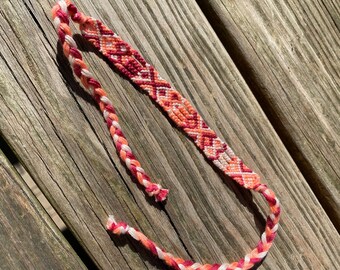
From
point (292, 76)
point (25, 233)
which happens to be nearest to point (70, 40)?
point (25, 233)

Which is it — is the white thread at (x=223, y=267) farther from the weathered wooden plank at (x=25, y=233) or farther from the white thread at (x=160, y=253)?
the weathered wooden plank at (x=25, y=233)

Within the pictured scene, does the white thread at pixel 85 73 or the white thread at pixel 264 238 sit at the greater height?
the white thread at pixel 85 73

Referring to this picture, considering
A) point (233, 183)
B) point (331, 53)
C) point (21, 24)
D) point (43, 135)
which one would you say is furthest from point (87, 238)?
point (331, 53)

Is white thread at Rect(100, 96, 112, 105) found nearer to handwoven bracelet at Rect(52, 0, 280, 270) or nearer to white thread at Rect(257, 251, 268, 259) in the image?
handwoven bracelet at Rect(52, 0, 280, 270)

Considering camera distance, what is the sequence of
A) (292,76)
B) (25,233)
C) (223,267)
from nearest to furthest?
(25,233) → (223,267) → (292,76)

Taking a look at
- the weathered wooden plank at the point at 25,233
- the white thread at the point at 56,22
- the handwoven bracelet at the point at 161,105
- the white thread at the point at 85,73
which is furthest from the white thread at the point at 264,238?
the white thread at the point at 56,22

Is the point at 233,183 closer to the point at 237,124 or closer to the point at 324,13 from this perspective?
the point at 237,124

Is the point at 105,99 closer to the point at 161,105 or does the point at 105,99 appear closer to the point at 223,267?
the point at 161,105
